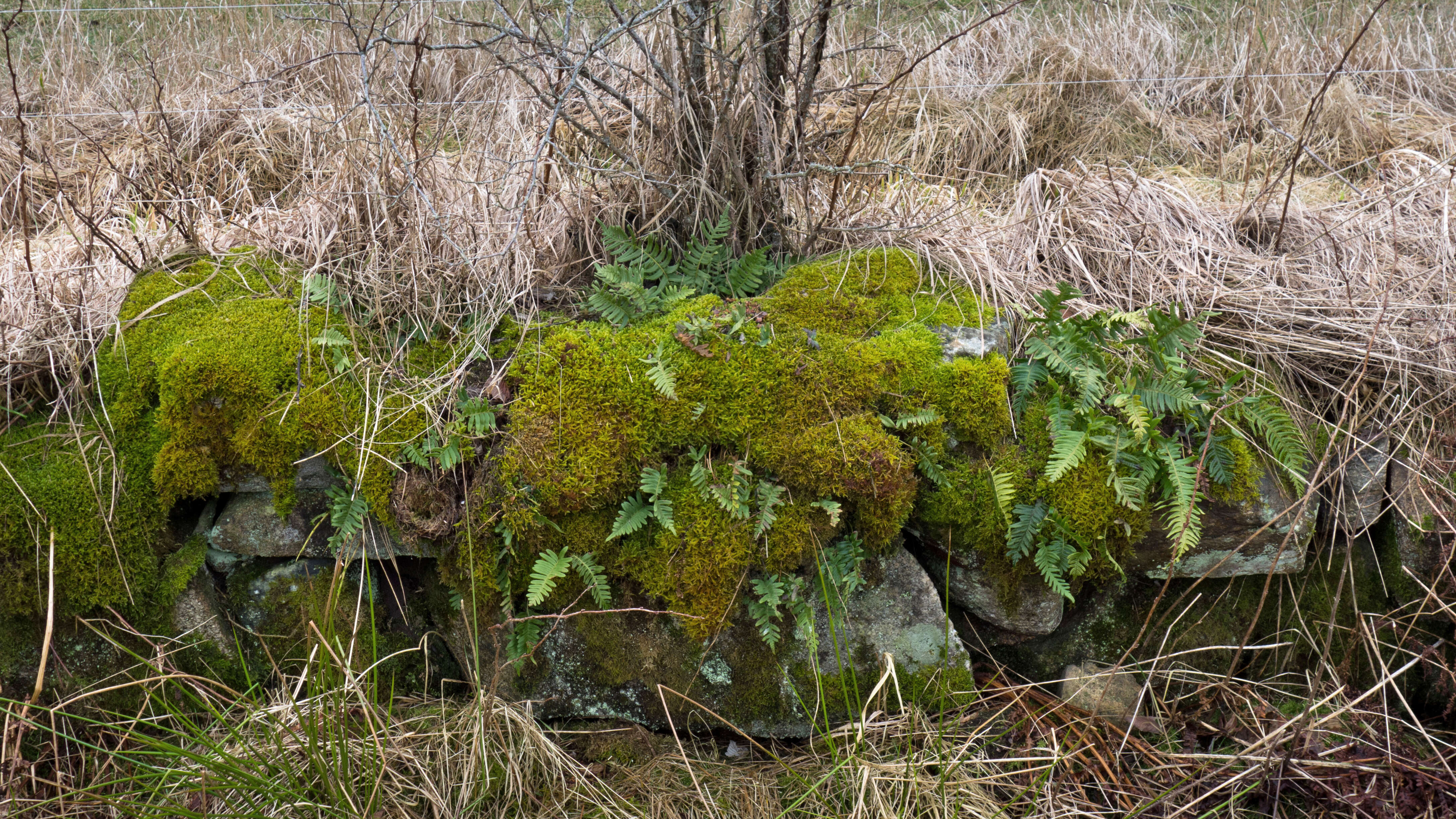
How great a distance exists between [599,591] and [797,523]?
26.8 inches

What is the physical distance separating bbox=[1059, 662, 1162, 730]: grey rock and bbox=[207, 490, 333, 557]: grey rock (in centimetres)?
268

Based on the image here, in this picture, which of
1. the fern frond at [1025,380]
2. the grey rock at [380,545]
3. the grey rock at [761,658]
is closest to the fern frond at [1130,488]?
the fern frond at [1025,380]

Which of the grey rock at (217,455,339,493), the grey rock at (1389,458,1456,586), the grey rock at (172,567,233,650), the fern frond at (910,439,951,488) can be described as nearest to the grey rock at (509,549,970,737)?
the fern frond at (910,439,951,488)

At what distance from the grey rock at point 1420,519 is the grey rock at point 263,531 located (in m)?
3.80

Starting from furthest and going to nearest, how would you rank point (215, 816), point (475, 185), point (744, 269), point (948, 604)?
1. point (475, 185)
2. point (744, 269)
3. point (948, 604)
4. point (215, 816)

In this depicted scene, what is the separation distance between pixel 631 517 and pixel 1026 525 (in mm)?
1294

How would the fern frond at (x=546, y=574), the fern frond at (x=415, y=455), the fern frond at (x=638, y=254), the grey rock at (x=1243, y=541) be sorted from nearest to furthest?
the fern frond at (x=546, y=574) → the fern frond at (x=415, y=455) → the grey rock at (x=1243, y=541) → the fern frond at (x=638, y=254)

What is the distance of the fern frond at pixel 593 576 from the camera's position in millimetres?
2787

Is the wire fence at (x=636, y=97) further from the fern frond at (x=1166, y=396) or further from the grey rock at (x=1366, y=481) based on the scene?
the grey rock at (x=1366, y=481)

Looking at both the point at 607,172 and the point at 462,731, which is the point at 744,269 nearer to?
the point at 607,172

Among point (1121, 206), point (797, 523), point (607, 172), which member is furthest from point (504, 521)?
point (1121, 206)

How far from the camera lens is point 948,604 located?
3.06 metres

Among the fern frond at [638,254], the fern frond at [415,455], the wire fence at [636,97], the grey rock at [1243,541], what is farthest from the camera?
the wire fence at [636,97]

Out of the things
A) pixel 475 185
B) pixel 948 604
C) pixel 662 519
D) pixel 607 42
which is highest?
pixel 607 42
